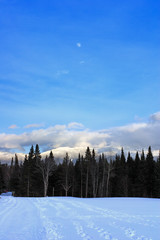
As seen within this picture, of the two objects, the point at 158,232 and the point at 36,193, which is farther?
the point at 36,193

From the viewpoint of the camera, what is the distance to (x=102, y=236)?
8047mm

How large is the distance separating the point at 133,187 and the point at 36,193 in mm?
26560

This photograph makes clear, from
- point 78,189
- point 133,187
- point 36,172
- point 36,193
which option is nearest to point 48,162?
point 36,172

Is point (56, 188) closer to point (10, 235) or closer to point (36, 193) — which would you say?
point (36, 193)

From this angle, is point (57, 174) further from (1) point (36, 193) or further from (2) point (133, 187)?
(2) point (133, 187)

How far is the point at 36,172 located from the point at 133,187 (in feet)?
88.6

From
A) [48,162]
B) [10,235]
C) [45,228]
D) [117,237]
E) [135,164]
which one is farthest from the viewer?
[135,164]

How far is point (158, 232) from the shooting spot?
28.7 ft

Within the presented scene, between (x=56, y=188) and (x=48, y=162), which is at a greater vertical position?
(x=48, y=162)

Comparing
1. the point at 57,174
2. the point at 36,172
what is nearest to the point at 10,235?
the point at 36,172

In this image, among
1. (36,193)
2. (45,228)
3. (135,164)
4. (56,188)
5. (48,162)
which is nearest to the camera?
(45,228)

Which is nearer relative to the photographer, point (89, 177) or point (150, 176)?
point (150, 176)

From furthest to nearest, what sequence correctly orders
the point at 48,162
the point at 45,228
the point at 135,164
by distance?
1. the point at 135,164
2. the point at 48,162
3. the point at 45,228

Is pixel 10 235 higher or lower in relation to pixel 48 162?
lower
